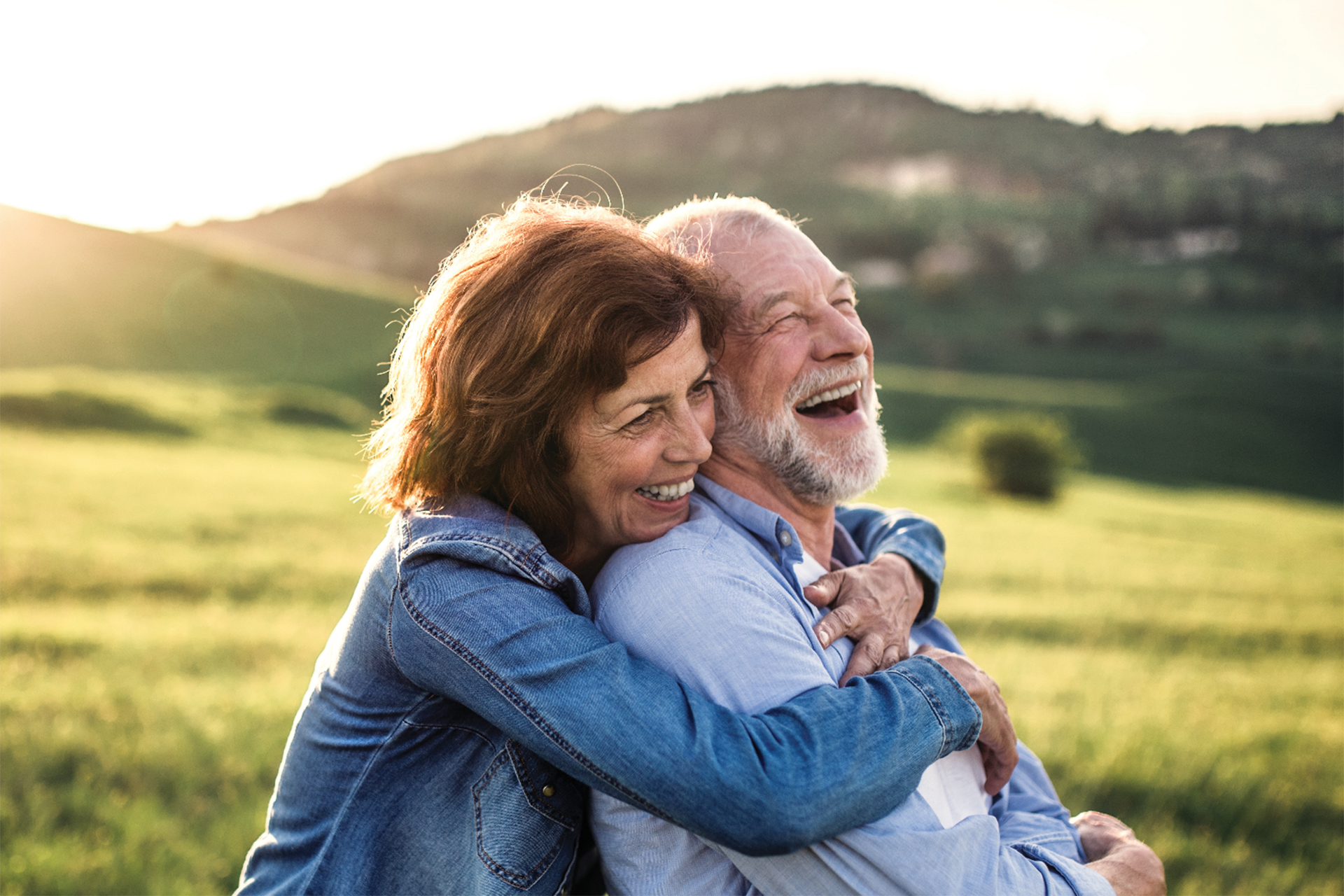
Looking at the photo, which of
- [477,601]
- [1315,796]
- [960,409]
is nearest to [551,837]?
[477,601]

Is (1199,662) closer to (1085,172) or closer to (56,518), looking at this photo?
(56,518)

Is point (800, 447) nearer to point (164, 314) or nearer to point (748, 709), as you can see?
point (748, 709)

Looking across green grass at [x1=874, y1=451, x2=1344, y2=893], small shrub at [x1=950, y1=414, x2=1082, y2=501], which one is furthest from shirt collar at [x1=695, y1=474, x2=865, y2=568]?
small shrub at [x1=950, y1=414, x2=1082, y2=501]

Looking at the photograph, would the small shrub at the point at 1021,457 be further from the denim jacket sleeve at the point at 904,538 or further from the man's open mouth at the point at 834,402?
the man's open mouth at the point at 834,402

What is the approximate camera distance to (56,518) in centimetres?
1270

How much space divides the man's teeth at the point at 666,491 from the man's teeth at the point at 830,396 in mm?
674

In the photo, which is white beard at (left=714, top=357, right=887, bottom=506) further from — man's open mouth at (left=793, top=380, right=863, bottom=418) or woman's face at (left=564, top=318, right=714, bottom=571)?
woman's face at (left=564, top=318, right=714, bottom=571)

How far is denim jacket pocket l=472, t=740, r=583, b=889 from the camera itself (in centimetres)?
204

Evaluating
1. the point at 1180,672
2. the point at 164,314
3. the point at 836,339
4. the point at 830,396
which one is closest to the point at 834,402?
the point at 830,396

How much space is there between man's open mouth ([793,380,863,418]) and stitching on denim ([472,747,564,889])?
1494mm

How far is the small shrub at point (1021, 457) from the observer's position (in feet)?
92.8

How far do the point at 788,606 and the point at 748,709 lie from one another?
14.6 inches

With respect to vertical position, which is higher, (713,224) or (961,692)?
(713,224)

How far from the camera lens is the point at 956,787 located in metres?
2.26
